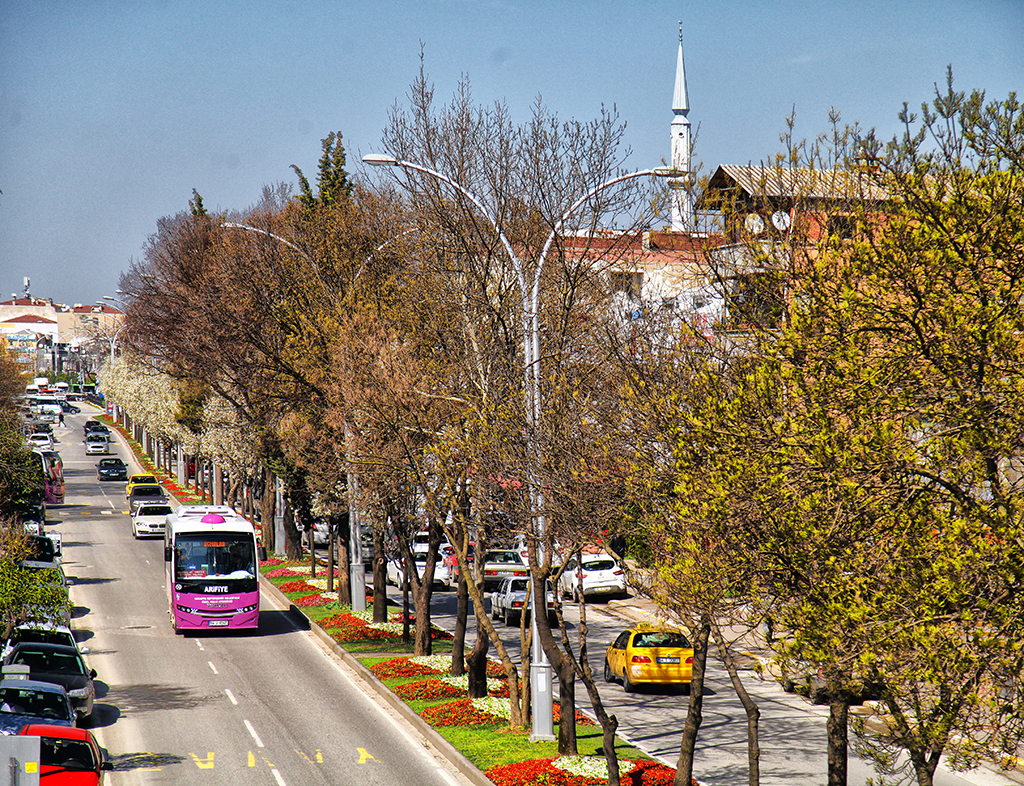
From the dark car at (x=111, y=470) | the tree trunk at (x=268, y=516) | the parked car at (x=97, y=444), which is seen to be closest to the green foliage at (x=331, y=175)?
the tree trunk at (x=268, y=516)

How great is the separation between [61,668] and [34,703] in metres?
3.69

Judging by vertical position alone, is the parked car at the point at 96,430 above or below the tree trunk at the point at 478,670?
above

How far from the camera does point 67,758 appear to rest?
1478cm

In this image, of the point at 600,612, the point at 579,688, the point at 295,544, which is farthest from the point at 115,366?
the point at 579,688

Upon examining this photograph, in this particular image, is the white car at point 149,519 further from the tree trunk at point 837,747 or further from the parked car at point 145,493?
the tree trunk at point 837,747

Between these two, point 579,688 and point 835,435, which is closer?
point 835,435

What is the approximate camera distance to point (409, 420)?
20.4 metres

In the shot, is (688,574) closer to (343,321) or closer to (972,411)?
(972,411)

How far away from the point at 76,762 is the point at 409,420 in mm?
8146

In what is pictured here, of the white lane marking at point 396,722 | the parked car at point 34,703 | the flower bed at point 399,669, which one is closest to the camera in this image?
the parked car at point 34,703

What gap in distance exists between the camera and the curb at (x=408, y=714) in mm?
17219

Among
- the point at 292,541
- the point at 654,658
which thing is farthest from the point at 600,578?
the point at 292,541

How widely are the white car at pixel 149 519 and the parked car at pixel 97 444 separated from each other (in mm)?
41320

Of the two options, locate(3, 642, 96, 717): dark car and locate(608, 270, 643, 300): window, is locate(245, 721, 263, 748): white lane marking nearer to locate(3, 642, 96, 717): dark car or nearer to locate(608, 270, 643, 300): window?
locate(3, 642, 96, 717): dark car
